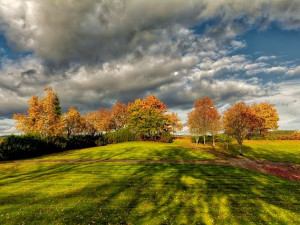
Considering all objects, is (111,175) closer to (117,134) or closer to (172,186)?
(172,186)

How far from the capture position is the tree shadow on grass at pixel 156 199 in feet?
36.6

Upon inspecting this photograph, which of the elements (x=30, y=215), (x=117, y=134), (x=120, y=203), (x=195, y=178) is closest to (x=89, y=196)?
(x=120, y=203)

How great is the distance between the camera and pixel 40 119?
4947cm

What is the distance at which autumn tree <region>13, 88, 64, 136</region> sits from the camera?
48375mm

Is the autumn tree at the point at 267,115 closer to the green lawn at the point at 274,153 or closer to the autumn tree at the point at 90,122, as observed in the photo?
the green lawn at the point at 274,153

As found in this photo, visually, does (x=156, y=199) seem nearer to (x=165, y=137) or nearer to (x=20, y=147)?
(x=20, y=147)

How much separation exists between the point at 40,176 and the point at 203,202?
1866cm

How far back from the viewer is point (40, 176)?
20.6m

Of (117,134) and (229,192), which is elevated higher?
(117,134)

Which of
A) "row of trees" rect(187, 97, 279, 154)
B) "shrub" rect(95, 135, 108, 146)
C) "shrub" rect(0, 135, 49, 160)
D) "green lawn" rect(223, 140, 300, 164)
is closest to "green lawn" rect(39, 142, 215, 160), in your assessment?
"shrub" rect(0, 135, 49, 160)

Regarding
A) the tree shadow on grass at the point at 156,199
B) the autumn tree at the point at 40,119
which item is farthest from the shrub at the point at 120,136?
the tree shadow on grass at the point at 156,199

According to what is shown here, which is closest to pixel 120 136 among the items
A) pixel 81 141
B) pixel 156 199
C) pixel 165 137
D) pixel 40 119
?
pixel 81 141

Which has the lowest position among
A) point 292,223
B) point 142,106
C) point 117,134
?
point 292,223

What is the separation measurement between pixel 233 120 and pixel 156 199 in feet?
122
